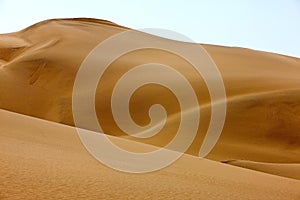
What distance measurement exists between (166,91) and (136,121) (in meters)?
1.27

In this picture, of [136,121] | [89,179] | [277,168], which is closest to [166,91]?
[136,121]

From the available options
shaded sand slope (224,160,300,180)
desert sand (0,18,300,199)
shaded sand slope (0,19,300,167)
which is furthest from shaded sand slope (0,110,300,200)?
shaded sand slope (0,19,300,167)

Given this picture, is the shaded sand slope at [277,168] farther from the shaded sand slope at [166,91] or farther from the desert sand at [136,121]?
the shaded sand slope at [166,91]

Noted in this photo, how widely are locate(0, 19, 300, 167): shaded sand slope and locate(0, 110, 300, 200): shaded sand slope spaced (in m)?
2.50

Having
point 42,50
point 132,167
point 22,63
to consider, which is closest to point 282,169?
point 132,167

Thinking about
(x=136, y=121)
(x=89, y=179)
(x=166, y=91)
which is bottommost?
(x=136, y=121)

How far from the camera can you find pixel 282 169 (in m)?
3.92

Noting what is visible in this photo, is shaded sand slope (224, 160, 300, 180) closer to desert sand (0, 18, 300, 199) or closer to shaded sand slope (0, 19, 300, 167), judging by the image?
desert sand (0, 18, 300, 199)

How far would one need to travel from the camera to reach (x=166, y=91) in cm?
859

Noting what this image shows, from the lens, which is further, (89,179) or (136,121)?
(136,121)

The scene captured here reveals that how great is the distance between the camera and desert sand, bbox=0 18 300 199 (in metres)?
2.02

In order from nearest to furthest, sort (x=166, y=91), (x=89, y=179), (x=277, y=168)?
1. (x=89, y=179)
2. (x=277, y=168)
3. (x=166, y=91)

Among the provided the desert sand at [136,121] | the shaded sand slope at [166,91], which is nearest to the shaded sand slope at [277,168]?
the desert sand at [136,121]

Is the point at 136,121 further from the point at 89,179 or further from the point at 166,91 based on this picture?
the point at 89,179
